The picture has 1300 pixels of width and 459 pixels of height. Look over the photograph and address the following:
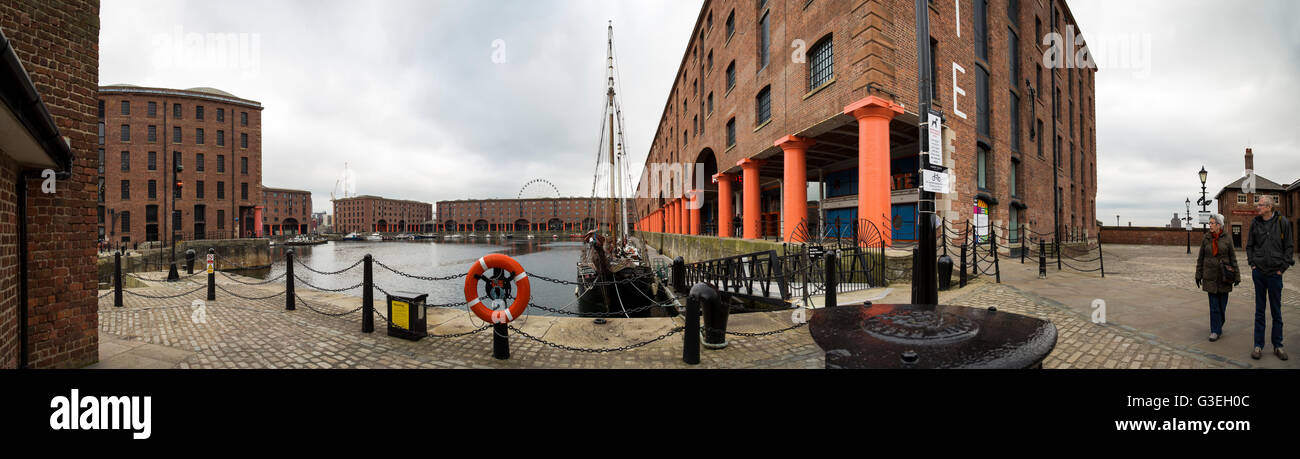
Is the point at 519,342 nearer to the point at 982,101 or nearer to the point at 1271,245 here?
the point at 1271,245

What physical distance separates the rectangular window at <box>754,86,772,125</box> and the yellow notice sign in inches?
547

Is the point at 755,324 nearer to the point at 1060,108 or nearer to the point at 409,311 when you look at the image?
the point at 409,311

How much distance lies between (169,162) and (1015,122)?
6333 centimetres

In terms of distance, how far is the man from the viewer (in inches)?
144

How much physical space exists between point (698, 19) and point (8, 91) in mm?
25741

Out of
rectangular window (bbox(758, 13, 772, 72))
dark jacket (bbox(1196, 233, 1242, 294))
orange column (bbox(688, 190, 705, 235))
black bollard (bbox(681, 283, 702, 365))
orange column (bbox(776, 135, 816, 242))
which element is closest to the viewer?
black bollard (bbox(681, 283, 702, 365))

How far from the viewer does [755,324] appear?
532 cm

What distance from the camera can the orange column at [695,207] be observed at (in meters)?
28.4

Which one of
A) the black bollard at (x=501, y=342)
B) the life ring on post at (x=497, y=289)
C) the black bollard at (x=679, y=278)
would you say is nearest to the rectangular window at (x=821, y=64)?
the black bollard at (x=679, y=278)

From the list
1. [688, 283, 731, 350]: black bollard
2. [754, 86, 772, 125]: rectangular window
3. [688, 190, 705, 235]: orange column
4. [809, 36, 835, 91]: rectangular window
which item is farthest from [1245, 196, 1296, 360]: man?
[688, 190, 705, 235]: orange column

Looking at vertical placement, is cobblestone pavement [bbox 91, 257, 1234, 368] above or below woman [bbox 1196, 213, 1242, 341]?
below

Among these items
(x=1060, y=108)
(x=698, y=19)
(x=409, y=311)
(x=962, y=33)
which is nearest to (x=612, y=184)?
(x=698, y=19)

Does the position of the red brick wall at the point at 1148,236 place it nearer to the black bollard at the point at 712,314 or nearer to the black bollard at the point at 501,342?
the black bollard at the point at 712,314

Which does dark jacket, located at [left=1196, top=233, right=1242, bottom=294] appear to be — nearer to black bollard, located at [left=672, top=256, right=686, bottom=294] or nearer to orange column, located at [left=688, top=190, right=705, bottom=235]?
black bollard, located at [left=672, top=256, right=686, bottom=294]
